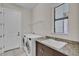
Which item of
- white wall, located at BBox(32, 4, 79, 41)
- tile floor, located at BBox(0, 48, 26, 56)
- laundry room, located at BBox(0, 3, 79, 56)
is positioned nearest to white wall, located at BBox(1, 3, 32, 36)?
laundry room, located at BBox(0, 3, 79, 56)

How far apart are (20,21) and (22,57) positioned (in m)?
0.56

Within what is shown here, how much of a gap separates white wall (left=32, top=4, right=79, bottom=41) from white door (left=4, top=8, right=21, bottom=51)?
0.30 metres

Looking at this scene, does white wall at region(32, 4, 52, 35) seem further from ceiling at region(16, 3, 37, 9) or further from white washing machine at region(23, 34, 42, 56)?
ceiling at region(16, 3, 37, 9)

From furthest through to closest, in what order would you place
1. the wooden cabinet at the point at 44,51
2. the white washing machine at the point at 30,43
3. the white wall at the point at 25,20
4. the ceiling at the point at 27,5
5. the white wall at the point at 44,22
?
the white wall at the point at 44,22, the white washing machine at the point at 30,43, the white wall at the point at 25,20, the ceiling at the point at 27,5, the wooden cabinet at the point at 44,51

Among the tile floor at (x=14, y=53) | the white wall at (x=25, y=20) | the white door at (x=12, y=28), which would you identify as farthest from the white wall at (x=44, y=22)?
the tile floor at (x=14, y=53)

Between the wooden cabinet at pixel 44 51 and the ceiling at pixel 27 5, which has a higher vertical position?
the ceiling at pixel 27 5

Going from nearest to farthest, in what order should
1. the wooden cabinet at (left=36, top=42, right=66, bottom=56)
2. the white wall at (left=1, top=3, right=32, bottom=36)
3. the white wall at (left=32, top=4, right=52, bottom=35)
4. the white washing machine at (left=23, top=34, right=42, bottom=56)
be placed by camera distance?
the wooden cabinet at (left=36, top=42, right=66, bottom=56), the white wall at (left=1, top=3, right=32, bottom=36), the white washing machine at (left=23, top=34, right=42, bottom=56), the white wall at (left=32, top=4, right=52, bottom=35)

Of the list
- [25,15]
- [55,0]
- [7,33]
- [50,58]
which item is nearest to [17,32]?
[7,33]

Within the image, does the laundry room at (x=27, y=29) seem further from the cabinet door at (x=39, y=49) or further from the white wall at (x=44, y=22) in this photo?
the white wall at (x=44, y=22)

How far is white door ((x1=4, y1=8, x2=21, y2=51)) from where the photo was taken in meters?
1.42

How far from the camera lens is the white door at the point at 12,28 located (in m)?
1.42

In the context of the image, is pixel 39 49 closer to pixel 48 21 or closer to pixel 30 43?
pixel 30 43

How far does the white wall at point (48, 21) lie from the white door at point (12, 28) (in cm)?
30

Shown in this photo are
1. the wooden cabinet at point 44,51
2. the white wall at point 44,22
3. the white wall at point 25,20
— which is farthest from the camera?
the white wall at point 44,22
